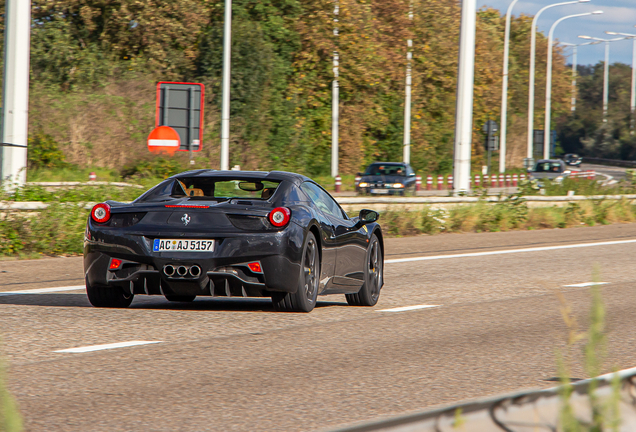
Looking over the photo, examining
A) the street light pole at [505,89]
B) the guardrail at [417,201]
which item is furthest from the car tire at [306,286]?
the street light pole at [505,89]

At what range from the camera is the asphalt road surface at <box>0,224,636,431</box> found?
4926mm

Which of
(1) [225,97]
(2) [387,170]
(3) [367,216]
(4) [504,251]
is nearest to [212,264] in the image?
(3) [367,216]

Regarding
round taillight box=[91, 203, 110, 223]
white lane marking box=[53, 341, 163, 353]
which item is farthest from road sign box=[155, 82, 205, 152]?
white lane marking box=[53, 341, 163, 353]

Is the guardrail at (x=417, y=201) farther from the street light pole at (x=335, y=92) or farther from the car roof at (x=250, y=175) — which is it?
the street light pole at (x=335, y=92)

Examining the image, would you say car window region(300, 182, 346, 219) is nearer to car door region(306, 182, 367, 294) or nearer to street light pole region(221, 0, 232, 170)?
car door region(306, 182, 367, 294)

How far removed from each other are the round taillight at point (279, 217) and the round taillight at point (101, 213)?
1383mm

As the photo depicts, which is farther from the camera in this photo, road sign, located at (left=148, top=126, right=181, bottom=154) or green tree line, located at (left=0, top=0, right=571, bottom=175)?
green tree line, located at (left=0, top=0, right=571, bottom=175)

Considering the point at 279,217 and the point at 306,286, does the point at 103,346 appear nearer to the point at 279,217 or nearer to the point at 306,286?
the point at 279,217

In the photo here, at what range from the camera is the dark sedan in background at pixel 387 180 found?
36.8 meters

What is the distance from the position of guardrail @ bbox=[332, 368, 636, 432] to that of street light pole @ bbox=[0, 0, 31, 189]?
1289cm

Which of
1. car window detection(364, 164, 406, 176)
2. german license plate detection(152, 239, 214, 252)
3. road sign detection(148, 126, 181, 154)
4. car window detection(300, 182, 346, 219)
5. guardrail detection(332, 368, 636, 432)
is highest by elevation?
road sign detection(148, 126, 181, 154)

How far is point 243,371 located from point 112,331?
1.78 metres

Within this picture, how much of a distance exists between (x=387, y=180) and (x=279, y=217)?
96.4 feet

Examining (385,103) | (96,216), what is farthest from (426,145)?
(96,216)
